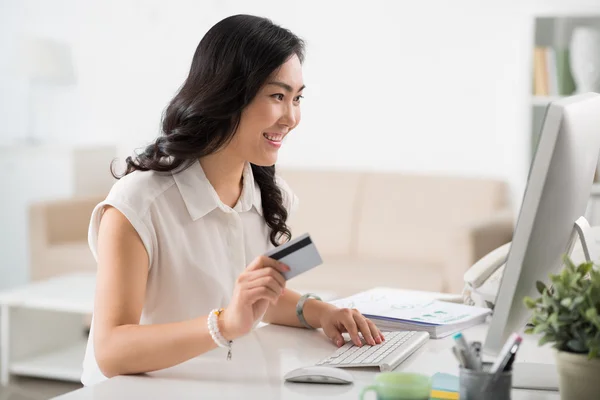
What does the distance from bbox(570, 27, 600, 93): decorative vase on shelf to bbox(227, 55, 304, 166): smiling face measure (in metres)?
2.51

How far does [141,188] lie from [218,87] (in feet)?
0.79

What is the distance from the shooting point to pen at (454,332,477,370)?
112 centimetres

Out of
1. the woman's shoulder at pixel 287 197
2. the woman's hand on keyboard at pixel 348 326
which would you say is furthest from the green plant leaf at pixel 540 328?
the woman's shoulder at pixel 287 197

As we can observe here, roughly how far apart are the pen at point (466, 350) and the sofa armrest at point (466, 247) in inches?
96.6

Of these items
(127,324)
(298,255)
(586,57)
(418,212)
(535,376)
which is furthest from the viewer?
(418,212)

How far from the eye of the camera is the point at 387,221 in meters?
4.29

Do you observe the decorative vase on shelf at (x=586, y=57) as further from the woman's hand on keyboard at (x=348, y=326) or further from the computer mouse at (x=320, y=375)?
the computer mouse at (x=320, y=375)

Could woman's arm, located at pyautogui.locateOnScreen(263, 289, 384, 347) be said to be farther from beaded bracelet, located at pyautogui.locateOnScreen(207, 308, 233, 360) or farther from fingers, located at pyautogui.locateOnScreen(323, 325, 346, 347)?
beaded bracelet, located at pyautogui.locateOnScreen(207, 308, 233, 360)

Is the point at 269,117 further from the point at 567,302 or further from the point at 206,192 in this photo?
the point at 567,302

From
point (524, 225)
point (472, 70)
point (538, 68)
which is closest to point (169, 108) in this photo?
point (524, 225)

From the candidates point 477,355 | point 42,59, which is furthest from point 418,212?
point 477,355

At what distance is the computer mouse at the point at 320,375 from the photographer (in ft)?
4.37

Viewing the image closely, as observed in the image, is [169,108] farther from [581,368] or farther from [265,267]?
[581,368]

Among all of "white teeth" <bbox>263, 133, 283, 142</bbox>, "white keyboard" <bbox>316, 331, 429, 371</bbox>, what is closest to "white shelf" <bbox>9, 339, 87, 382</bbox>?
"white teeth" <bbox>263, 133, 283, 142</bbox>
